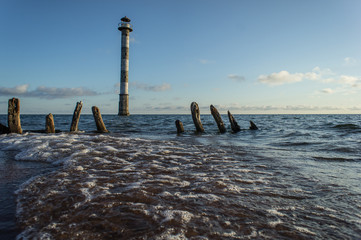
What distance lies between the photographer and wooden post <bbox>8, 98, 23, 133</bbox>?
36.6 ft

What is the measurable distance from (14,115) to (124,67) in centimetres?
2585

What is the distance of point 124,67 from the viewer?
35969 mm

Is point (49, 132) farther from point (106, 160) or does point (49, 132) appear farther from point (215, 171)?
point (215, 171)

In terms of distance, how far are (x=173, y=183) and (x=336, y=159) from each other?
431 cm

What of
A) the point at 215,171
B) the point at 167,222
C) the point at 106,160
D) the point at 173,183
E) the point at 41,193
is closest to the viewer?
the point at 167,222

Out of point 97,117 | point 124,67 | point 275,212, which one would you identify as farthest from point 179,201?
point 124,67

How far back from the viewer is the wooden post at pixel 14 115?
1117 centimetres

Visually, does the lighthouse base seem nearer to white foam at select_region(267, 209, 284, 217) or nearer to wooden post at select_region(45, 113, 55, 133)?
wooden post at select_region(45, 113, 55, 133)

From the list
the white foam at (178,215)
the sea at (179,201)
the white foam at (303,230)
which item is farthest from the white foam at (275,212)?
the white foam at (178,215)

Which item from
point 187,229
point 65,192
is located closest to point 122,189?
point 65,192

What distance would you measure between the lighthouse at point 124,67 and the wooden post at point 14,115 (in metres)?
25.4

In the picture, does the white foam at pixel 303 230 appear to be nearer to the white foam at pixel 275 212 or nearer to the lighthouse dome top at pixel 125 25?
the white foam at pixel 275 212

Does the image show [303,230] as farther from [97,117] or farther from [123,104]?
[123,104]

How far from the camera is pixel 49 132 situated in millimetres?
12250
